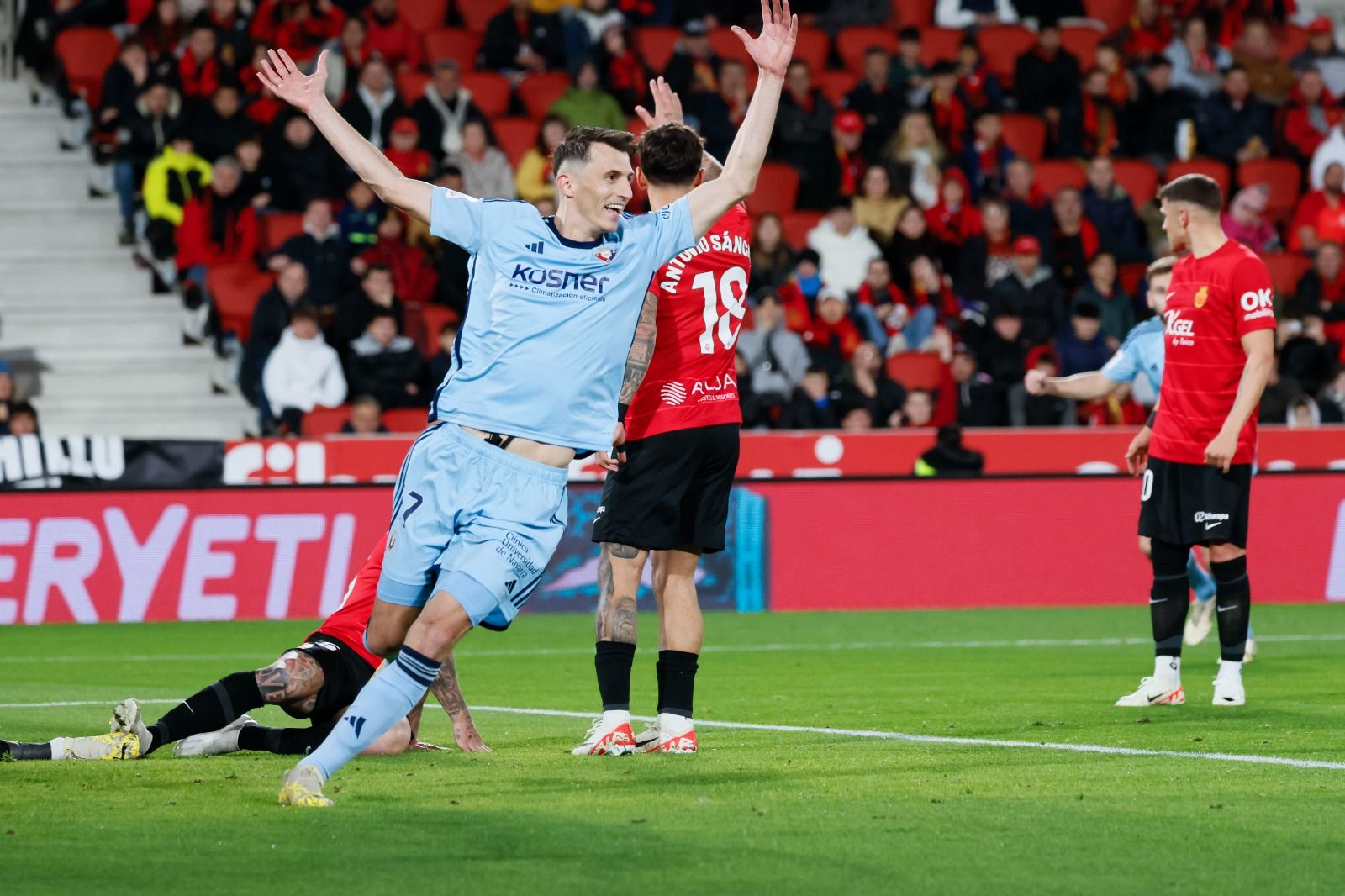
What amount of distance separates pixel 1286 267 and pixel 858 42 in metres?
5.52

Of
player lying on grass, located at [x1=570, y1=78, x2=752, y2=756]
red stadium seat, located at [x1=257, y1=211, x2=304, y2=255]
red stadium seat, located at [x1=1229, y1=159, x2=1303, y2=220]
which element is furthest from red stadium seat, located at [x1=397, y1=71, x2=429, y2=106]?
player lying on grass, located at [x1=570, y1=78, x2=752, y2=756]

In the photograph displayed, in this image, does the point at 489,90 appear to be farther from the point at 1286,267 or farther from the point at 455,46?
the point at 1286,267

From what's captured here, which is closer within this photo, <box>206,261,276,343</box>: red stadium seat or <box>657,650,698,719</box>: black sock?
<box>657,650,698,719</box>: black sock

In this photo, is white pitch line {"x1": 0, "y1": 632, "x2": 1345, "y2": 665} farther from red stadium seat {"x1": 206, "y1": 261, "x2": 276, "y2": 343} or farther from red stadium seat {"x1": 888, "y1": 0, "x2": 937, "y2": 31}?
red stadium seat {"x1": 888, "y1": 0, "x2": 937, "y2": 31}

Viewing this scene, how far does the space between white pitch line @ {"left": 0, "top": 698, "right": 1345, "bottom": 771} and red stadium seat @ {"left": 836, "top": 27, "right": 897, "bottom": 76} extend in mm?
15203

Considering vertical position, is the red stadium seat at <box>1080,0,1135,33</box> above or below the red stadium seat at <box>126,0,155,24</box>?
above

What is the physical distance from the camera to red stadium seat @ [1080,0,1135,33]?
82.0 ft

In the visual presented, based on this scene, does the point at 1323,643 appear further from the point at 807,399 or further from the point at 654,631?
the point at 807,399

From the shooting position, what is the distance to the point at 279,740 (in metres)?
7.51

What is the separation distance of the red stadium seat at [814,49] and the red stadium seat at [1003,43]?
2088 millimetres

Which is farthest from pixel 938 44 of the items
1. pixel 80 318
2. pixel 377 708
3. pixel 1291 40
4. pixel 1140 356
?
pixel 377 708

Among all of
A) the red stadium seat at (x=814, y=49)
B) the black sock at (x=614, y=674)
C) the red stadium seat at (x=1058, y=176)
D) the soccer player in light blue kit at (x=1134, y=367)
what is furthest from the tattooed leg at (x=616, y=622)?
the red stadium seat at (x=814, y=49)

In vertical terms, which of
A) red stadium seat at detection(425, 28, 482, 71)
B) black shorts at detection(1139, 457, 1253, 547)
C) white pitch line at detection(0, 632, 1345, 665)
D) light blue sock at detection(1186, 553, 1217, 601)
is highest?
red stadium seat at detection(425, 28, 482, 71)

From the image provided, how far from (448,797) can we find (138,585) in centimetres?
923
